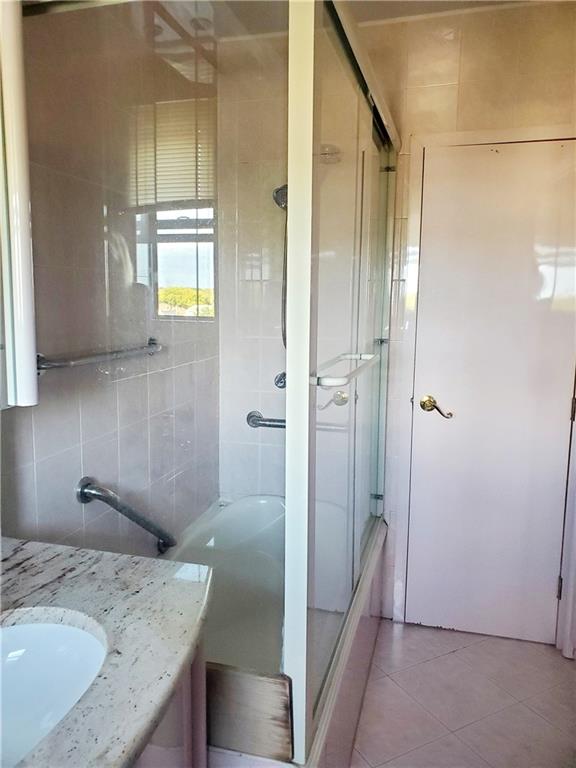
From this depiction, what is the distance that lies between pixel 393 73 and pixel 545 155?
0.69 meters

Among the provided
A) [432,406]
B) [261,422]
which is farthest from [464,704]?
[261,422]

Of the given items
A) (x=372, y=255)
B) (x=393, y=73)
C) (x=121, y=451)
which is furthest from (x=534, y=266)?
(x=121, y=451)

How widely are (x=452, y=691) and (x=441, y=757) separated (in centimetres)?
33

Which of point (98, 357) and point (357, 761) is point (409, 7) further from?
point (357, 761)

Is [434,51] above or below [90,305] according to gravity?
above

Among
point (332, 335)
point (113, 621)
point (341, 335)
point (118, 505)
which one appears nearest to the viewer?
point (113, 621)

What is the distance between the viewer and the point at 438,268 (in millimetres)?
2352

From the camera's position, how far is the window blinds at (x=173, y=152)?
1.88 m

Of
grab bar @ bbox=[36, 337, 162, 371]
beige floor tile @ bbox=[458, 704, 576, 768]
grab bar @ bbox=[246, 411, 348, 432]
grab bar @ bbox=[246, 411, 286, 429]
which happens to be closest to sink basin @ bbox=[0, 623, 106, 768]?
grab bar @ bbox=[36, 337, 162, 371]

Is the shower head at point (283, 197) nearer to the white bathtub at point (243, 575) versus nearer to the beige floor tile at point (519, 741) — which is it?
the white bathtub at point (243, 575)

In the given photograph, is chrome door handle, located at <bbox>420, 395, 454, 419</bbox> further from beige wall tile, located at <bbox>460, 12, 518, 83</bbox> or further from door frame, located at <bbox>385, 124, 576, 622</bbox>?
beige wall tile, located at <bbox>460, 12, 518, 83</bbox>

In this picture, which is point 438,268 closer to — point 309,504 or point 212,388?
→ point 212,388

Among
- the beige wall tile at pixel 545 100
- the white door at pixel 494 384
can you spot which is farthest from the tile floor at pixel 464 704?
the beige wall tile at pixel 545 100

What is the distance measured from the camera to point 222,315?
242 centimetres
